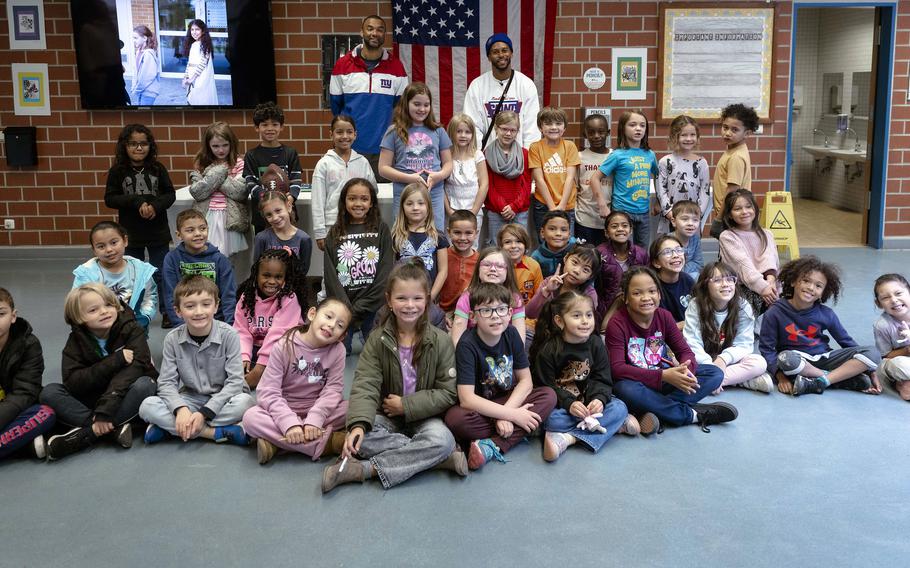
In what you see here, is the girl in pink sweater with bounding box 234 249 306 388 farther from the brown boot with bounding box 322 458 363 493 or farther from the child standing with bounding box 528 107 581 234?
the child standing with bounding box 528 107 581 234

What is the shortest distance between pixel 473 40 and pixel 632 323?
3956 mm

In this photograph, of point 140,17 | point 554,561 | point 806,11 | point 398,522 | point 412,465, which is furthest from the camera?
point 806,11

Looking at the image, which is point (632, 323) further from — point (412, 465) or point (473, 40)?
point (473, 40)

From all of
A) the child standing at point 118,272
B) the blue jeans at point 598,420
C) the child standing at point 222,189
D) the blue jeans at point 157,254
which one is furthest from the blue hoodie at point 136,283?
the blue jeans at point 598,420

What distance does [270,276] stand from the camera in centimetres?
404

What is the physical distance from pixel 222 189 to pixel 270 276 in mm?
1223

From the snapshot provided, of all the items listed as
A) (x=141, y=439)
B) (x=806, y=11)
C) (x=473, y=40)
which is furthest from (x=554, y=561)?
(x=806, y=11)

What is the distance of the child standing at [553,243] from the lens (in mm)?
4305

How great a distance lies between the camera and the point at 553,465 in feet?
10.1

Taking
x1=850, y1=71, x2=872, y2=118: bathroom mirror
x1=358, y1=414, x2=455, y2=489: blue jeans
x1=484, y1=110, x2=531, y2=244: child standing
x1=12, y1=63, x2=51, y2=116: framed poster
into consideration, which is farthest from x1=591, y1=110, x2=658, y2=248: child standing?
x1=850, y1=71, x2=872, y2=118: bathroom mirror

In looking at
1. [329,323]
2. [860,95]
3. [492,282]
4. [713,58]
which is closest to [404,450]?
[329,323]

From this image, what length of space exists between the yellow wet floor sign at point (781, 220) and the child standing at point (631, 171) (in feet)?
6.94

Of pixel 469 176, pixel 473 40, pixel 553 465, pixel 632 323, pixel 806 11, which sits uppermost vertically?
pixel 806 11

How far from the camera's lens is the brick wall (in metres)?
6.93
